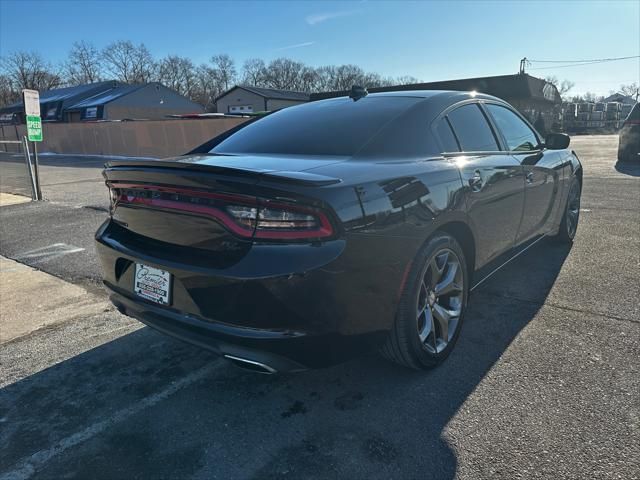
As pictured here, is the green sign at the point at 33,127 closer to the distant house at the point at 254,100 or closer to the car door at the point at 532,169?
the car door at the point at 532,169

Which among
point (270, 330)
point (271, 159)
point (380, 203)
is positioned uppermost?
point (271, 159)

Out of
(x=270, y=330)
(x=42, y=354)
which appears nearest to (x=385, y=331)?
(x=270, y=330)

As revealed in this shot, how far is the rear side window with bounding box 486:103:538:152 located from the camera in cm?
365

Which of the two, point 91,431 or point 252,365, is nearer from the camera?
point 252,365

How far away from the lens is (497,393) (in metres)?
2.45

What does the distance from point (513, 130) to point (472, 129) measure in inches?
33.9

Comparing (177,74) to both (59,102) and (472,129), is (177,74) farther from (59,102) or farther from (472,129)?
(472,129)

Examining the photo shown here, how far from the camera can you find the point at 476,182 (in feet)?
9.43

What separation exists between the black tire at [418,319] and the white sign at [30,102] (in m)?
9.70

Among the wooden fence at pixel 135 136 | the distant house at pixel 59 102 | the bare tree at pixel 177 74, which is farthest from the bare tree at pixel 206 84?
the wooden fence at pixel 135 136

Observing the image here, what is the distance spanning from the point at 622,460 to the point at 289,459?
1.40m

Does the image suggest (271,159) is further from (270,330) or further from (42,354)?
(42,354)

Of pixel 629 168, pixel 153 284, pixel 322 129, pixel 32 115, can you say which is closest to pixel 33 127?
pixel 32 115

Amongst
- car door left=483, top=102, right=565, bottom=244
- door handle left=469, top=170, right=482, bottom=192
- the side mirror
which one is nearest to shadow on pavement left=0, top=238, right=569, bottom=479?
door handle left=469, top=170, right=482, bottom=192
